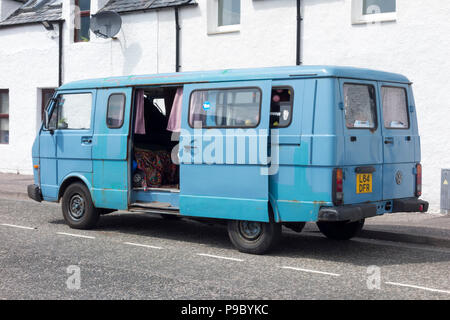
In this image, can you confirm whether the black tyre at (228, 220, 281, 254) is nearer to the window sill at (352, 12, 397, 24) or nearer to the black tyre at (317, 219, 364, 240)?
the black tyre at (317, 219, 364, 240)

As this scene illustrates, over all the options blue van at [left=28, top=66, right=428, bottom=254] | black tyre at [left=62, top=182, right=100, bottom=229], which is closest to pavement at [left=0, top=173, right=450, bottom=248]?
blue van at [left=28, top=66, right=428, bottom=254]

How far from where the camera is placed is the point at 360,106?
7.66m

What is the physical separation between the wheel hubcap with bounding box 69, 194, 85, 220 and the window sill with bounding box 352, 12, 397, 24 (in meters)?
6.91

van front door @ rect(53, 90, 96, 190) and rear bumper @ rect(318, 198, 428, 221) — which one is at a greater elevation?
van front door @ rect(53, 90, 96, 190)

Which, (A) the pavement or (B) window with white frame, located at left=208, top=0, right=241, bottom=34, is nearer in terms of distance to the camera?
(A) the pavement

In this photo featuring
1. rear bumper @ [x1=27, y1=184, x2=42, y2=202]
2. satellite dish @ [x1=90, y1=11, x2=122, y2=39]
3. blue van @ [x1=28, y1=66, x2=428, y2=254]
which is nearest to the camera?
blue van @ [x1=28, y1=66, x2=428, y2=254]

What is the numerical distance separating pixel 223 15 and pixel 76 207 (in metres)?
7.44

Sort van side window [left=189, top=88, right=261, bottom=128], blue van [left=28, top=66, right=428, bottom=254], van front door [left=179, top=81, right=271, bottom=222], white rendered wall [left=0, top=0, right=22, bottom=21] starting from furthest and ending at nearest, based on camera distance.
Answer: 1. white rendered wall [left=0, top=0, right=22, bottom=21]
2. van side window [left=189, top=88, right=261, bottom=128]
3. van front door [left=179, top=81, right=271, bottom=222]
4. blue van [left=28, top=66, right=428, bottom=254]

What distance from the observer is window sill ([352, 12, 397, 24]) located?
1241cm

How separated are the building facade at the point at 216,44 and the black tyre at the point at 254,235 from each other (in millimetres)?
5414

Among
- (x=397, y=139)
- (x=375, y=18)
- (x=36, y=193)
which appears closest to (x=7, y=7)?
(x=36, y=193)

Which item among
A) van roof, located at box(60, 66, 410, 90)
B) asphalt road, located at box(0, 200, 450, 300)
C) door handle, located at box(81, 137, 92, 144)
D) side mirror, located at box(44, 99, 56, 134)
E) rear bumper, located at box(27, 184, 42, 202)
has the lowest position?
asphalt road, located at box(0, 200, 450, 300)

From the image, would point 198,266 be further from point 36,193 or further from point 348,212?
point 36,193

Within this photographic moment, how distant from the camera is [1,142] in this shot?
1962 cm
